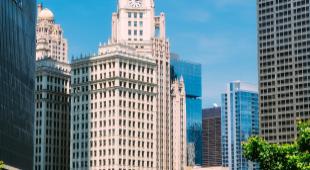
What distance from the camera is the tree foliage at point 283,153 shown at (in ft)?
288

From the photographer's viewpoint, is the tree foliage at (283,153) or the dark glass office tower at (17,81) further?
the dark glass office tower at (17,81)

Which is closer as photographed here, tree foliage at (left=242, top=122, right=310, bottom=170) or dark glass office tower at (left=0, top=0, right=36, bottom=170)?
tree foliage at (left=242, top=122, right=310, bottom=170)

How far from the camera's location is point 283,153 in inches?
3553

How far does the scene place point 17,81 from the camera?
174 meters

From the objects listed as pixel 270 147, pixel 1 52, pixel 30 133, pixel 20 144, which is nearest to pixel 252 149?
pixel 270 147

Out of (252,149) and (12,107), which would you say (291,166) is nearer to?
(252,149)

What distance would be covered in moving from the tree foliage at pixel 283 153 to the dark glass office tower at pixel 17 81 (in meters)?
A: 78.3

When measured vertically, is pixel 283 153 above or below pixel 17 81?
below

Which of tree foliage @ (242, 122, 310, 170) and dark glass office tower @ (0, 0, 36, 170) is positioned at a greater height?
dark glass office tower @ (0, 0, 36, 170)

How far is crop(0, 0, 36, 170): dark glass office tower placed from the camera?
161 metres

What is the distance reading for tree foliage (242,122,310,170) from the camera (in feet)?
288

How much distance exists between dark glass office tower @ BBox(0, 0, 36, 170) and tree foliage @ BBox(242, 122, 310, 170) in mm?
78339

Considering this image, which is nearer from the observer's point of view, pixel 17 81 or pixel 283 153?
pixel 283 153

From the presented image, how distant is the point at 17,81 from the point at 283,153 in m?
94.4
